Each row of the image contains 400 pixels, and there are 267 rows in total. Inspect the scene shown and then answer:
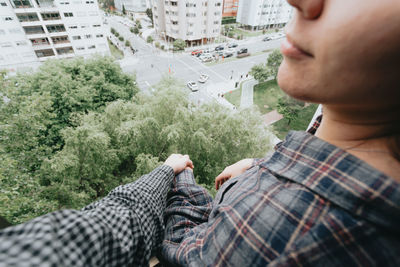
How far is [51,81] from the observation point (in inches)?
440

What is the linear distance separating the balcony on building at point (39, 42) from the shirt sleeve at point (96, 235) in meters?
28.8

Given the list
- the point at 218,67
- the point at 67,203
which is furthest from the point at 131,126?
the point at 218,67

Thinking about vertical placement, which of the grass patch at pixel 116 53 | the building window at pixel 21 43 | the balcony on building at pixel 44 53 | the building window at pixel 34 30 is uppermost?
the building window at pixel 34 30

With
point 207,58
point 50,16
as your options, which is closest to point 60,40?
point 50,16

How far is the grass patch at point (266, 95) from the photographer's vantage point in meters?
16.9

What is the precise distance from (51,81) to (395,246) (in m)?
14.9

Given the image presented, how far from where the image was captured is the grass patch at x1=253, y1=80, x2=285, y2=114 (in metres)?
16.9

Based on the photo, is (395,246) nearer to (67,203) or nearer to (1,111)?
(67,203)

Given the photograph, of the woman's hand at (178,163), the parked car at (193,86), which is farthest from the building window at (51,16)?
the woman's hand at (178,163)

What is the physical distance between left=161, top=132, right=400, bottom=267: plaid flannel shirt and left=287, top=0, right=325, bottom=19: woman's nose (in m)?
0.62

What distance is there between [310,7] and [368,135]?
0.66m

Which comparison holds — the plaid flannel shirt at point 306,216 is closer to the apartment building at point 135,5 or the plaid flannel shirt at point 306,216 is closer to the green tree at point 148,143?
the green tree at point 148,143

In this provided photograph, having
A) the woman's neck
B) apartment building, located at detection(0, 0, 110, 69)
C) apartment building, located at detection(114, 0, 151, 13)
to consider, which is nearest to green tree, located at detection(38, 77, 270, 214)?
the woman's neck

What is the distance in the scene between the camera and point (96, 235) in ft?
3.01
